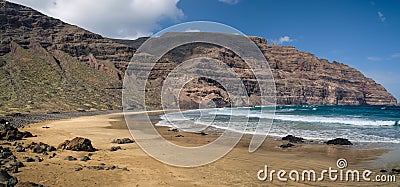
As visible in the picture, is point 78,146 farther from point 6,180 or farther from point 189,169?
point 6,180

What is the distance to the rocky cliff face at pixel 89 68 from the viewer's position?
65438mm

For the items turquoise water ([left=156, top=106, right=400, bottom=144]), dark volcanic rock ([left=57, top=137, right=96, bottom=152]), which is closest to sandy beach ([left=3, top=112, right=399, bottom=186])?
dark volcanic rock ([left=57, top=137, right=96, bottom=152])

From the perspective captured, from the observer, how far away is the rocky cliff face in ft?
215

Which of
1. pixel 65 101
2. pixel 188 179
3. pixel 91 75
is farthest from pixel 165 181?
pixel 91 75

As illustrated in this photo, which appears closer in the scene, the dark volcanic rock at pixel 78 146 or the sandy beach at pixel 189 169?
the sandy beach at pixel 189 169

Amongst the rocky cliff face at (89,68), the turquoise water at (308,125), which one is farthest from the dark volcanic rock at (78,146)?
the rocky cliff face at (89,68)

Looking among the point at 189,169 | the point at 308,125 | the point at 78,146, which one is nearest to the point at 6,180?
the point at 189,169

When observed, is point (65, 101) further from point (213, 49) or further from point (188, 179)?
point (213, 49)

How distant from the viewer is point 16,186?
6195 mm

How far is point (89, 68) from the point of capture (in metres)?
88.8

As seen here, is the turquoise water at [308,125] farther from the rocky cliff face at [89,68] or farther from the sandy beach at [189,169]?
the rocky cliff face at [89,68]

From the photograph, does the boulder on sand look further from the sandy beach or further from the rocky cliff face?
the rocky cliff face

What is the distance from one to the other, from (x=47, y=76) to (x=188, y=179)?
70.1 metres

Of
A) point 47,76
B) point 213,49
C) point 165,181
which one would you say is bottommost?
point 165,181
